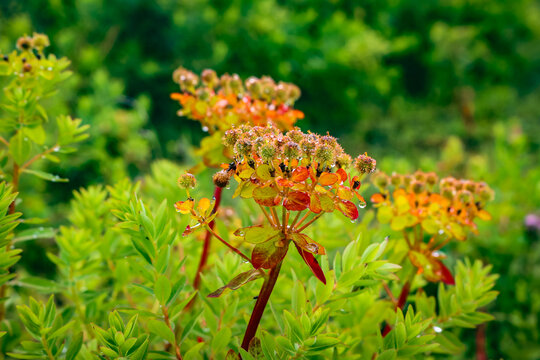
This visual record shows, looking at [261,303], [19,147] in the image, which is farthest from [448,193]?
[19,147]

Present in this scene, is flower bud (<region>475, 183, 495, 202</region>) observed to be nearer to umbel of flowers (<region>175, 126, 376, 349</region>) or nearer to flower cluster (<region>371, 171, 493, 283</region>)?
flower cluster (<region>371, 171, 493, 283</region>)

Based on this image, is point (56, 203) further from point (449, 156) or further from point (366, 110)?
point (366, 110)

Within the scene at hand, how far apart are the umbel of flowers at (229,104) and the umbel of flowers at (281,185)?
0.64 ft

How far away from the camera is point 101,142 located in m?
1.78

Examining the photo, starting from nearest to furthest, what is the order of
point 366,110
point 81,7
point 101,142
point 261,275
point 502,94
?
point 261,275, point 101,142, point 81,7, point 366,110, point 502,94

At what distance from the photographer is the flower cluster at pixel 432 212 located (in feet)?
2.13

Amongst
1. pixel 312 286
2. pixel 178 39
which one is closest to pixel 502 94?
pixel 178 39

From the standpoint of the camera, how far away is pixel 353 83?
2.92 m

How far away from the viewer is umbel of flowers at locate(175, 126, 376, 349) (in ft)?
1.53

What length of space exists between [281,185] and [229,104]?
11.6 inches

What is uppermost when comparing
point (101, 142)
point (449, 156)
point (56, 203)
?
point (449, 156)

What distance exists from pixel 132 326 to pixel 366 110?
3013mm

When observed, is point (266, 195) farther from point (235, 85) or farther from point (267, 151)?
point (235, 85)

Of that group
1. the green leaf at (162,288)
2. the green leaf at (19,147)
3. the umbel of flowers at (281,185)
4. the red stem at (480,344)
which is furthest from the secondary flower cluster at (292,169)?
the red stem at (480,344)
